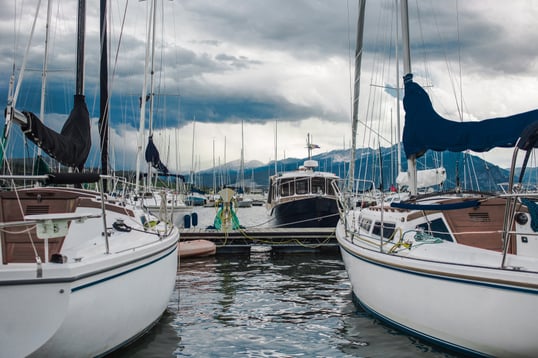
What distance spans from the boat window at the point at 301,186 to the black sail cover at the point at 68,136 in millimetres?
16467

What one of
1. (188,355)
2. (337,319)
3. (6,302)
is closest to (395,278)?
(337,319)

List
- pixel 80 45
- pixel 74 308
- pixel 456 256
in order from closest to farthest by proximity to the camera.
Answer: pixel 74 308 → pixel 456 256 → pixel 80 45

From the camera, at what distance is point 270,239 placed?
59.1 feet

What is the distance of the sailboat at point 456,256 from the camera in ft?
17.8

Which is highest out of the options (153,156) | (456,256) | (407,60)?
(407,60)

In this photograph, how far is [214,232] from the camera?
1784 centimetres

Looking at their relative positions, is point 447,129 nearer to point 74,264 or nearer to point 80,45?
point 74,264

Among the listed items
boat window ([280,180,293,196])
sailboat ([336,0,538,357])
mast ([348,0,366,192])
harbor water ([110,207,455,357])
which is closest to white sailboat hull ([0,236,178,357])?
harbor water ([110,207,455,357])

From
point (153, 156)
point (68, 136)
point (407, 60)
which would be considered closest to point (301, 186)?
point (153, 156)

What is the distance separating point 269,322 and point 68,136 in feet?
15.8

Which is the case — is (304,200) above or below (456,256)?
above

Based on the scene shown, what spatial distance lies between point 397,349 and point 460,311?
152cm

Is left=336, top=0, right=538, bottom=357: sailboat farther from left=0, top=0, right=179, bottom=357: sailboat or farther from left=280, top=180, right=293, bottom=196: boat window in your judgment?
left=280, top=180, right=293, bottom=196: boat window

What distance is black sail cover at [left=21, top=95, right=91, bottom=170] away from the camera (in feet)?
23.0
